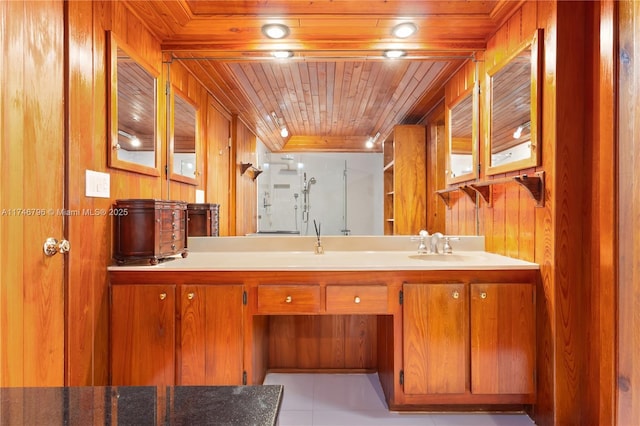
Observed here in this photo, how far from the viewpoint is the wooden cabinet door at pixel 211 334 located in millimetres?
1646

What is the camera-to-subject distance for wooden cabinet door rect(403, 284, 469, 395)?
1.67 meters

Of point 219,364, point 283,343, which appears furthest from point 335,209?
point 219,364

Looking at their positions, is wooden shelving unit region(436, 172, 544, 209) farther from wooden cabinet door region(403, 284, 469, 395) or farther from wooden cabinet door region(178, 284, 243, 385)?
wooden cabinet door region(178, 284, 243, 385)

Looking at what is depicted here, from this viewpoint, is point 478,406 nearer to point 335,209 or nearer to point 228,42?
point 335,209

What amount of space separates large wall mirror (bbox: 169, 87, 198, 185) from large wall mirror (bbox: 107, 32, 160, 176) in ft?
0.45

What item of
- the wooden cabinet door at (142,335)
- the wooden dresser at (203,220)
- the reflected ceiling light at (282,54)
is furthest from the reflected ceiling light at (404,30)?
the wooden cabinet door at (142,335)

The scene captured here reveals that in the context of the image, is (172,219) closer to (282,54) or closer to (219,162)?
(219,162)

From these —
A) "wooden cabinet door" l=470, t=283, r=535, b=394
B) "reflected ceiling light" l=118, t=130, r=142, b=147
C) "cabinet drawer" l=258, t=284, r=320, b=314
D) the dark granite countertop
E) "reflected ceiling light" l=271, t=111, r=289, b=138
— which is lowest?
"wooden cabinet door" l=470, t=283, r=535, b=394

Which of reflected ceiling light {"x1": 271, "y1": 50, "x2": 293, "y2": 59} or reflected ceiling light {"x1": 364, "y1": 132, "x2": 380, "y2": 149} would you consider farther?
reflected ceiling light {"x1": 364, "y1": 132, "x2": 380, "y2": 149}

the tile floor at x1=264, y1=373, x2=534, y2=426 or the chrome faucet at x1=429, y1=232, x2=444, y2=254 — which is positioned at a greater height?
the chrome faucet at x1=429, y1=232, x2=444, y2=254

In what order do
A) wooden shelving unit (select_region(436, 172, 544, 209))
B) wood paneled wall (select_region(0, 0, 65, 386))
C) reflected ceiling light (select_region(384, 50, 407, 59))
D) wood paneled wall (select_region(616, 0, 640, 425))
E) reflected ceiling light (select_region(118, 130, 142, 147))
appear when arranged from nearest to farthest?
wood paneled wall (select_region(0, 0, 65, 386)) < wood paneled wall (select_region(616, 0, 640, 425)) < wooden shelving unit (select_region(436, 172, 544, 209)) < reflected ceiling light (select_region(118, 130, 142, 147)) < reflected ceiling light (select_region(384, 50, 407, 59))

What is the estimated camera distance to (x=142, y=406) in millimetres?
569

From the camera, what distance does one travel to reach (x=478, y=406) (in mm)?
1747

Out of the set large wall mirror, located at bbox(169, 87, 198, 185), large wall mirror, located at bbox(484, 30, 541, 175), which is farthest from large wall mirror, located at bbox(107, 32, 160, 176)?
large wall mirror, located at bbox(484, 30, 541, 175)
